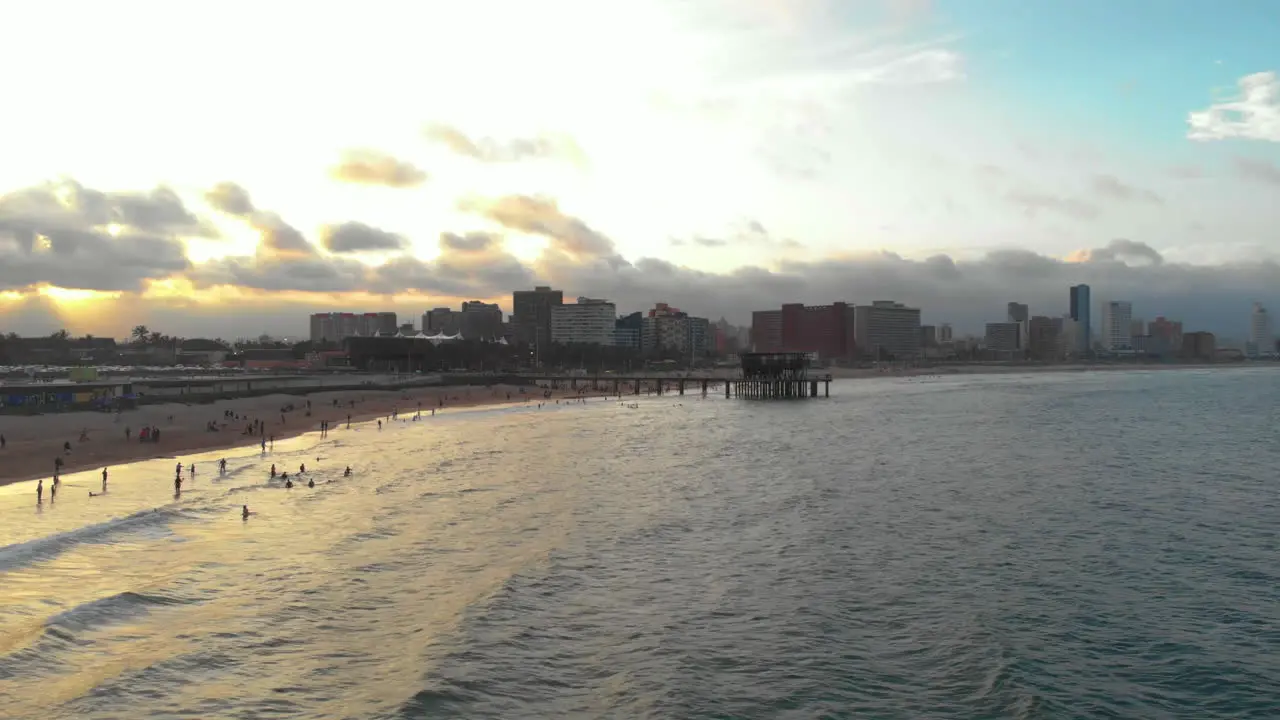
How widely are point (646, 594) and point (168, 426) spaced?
54.6m

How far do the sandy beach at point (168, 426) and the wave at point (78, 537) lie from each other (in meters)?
13.8

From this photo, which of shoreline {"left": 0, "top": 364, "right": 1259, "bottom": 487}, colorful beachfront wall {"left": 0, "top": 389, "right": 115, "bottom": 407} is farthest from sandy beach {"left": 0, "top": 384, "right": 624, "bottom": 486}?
colorful beachfront wall {"left": 0, "top": 389, "right": 115, "bottom": 407}

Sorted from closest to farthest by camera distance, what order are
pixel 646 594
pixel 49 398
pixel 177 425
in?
pixel 646 594
pixel 177 425
pixel 49 398

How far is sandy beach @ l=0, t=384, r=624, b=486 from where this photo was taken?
1868 inches

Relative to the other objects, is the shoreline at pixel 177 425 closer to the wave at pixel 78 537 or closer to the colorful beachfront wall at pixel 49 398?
the colorful beachfront wall at pixel 49 398

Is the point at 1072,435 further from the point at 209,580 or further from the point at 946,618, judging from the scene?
the point at 209,580

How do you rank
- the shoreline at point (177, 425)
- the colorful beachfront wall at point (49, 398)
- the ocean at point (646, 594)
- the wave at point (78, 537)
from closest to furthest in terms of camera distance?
the ocean at point (646, 594), the wave at point (78, 537), the shoreline at point (177, 425), the colorful beachfront wall at point (49, 398)

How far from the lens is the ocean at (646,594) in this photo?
1647 cm

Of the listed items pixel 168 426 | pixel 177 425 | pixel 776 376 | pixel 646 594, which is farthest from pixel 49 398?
pixel 776 376

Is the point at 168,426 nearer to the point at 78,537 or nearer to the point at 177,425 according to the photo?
the point at 177,425

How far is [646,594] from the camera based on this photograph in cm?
2267

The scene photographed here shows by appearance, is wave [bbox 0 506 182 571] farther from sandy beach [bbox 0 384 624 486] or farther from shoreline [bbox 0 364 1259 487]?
sandy beach [bbox 0 384 624 486]

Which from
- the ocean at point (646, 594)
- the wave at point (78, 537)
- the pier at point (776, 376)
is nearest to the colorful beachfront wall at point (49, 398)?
the ocean at point (646, 594)

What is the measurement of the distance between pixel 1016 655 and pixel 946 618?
7.94 feet
